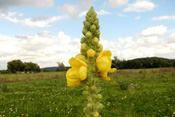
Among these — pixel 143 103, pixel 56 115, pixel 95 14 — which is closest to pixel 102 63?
pixel 95 14

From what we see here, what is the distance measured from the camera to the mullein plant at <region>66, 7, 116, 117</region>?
4.93 feet

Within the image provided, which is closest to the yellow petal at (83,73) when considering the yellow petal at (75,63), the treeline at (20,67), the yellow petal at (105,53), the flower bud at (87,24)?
the yellow petal at (75,63)

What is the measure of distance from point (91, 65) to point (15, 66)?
104304mm

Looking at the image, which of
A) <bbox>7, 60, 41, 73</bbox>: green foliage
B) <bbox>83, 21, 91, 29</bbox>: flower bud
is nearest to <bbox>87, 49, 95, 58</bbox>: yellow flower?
<bbox>83, 21, 91, 29</bbox>: flower bud

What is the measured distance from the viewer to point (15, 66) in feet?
318

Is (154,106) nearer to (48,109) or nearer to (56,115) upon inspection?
(56,115)

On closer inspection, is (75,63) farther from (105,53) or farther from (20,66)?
(20,66)

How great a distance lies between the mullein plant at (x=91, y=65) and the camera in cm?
150

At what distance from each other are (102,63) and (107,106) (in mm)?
6862

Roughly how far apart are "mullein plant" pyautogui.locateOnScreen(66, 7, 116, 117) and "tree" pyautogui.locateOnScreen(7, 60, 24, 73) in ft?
340

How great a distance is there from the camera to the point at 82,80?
1570 mm

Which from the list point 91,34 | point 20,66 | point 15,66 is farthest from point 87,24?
point 20,66

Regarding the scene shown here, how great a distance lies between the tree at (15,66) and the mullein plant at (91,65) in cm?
10377

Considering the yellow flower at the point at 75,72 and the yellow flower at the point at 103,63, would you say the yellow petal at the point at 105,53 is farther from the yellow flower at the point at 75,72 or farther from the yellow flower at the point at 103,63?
the yellow flower at the point at 75,72
